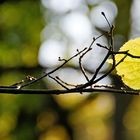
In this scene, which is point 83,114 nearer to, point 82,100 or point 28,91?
point 82,100

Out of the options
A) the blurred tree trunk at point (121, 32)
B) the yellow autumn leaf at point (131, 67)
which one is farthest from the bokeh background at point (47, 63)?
the yellow autumn leaf at point (131, 67)

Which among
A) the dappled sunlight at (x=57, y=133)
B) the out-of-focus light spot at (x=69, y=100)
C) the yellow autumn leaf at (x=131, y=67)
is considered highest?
the out-of-focus light spot at (x=69, y=100)

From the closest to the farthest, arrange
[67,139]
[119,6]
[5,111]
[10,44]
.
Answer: [10,44], [5,111], [119,6], [67,139]

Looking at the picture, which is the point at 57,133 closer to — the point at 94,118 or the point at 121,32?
the point at 94,118

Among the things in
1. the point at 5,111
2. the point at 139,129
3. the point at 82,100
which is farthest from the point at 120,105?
the point at 139,129

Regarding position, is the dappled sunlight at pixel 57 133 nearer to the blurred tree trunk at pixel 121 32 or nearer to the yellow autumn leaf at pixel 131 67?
the blurred tree trunk at pixel 121 32

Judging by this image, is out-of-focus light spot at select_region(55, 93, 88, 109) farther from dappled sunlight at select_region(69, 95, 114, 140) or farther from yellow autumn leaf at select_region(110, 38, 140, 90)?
yellow autumn leaf at select_region(110, 38, 140, 90)

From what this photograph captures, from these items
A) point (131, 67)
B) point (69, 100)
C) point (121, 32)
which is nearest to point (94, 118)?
point (69, 100)

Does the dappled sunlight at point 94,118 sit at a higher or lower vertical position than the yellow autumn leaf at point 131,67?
higher
